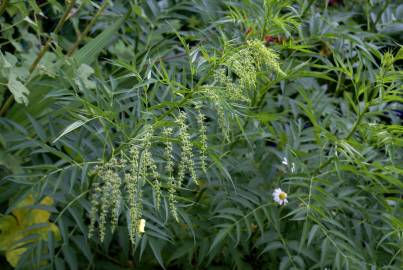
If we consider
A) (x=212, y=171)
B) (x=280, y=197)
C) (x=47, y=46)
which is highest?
(x=47, y=46)

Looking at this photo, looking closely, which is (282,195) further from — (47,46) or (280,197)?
(47,46)

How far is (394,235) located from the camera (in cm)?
248

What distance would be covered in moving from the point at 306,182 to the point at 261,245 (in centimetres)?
33

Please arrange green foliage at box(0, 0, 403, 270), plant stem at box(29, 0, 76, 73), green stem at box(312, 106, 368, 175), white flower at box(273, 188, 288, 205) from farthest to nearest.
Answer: plant stem at box(29, 0, 76, 73), white flower at box(273, 188, 288, 205), green stem at box(312, 106, 368, 175), green foliage at box(0, 0, 403, 270)

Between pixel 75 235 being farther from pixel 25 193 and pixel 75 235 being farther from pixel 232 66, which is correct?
pixel 232 66

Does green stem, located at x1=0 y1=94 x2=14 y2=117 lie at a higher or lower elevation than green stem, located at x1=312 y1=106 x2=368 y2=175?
higher

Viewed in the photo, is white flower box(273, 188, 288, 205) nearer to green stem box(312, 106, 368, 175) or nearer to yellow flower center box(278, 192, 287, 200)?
yellow flower center box(278, 192, 287, 200)

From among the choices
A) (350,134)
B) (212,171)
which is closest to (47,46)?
(212,171)

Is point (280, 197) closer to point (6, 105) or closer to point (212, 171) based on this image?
point (212, 171)

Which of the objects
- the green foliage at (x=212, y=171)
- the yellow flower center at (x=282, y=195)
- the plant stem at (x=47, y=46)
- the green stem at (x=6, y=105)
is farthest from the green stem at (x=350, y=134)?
the green stem at (x=6, y=105)

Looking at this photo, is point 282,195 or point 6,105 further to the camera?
point 6,105

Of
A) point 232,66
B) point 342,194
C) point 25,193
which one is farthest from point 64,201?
point 342,194

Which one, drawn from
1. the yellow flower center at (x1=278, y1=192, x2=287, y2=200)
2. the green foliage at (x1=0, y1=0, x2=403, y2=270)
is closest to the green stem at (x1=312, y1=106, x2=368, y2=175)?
the green foliage at (x1=0, y1=0, x2=403, y2=270)

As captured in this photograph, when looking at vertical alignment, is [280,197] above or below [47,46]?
below
